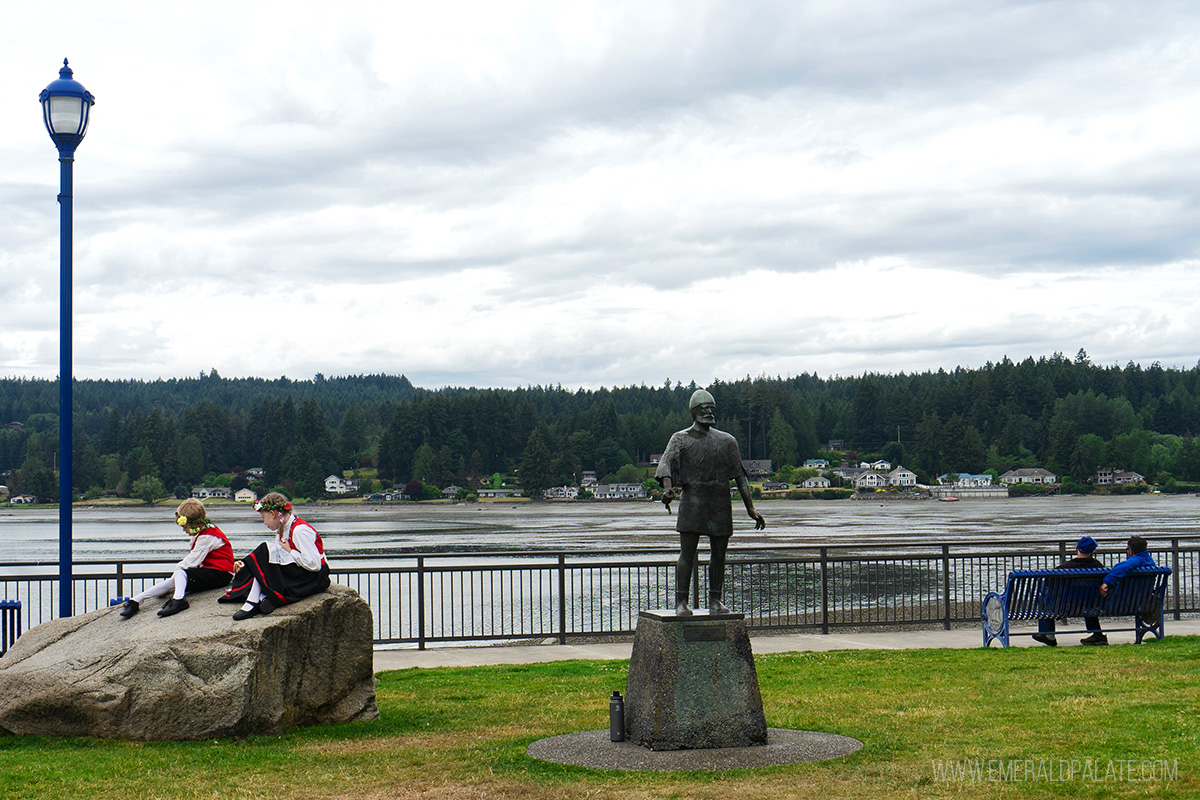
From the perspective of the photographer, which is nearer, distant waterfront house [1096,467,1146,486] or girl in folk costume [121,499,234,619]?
girl in folk costume [121,499,234,619]

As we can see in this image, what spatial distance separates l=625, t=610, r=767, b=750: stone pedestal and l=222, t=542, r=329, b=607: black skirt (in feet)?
9.28

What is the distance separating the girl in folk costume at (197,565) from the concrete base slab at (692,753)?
3517mm

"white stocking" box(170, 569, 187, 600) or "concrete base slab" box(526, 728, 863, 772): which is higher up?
"white stocking" box(170, 569, 187, 600)

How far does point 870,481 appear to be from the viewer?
6555 inches

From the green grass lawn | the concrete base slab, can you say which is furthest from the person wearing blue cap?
the concrete base slab

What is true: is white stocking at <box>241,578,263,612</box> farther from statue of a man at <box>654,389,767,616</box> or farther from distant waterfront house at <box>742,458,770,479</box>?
distant waterfront house at <box>742,458,770,479</box>

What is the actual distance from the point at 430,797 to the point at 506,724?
254 cm

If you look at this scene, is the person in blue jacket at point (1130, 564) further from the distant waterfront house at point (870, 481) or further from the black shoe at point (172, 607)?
the distant waterfront house at point (870, 481)

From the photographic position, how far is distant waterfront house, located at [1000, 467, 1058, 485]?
166500mm

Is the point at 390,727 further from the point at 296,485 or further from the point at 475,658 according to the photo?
the point at 296,485

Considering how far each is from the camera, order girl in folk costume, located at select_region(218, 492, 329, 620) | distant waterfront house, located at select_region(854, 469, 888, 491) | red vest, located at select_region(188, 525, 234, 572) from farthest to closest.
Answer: distant waterfront house, located at select_region(854, 469, 888, 491)
red vest, located at select_region(188, 525, 234, 572)
girl in folk costume, located at select_region(218, 492, 329, 620)

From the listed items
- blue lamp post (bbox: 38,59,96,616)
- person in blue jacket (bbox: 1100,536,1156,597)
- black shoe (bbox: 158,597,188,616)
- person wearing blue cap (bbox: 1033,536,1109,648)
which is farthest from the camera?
person wearing blue cap (bbox: 1033,536,1109,648)

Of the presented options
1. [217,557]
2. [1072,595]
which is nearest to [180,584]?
[217,557]

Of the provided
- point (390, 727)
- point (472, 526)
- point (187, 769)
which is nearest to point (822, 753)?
point (390, 727)
